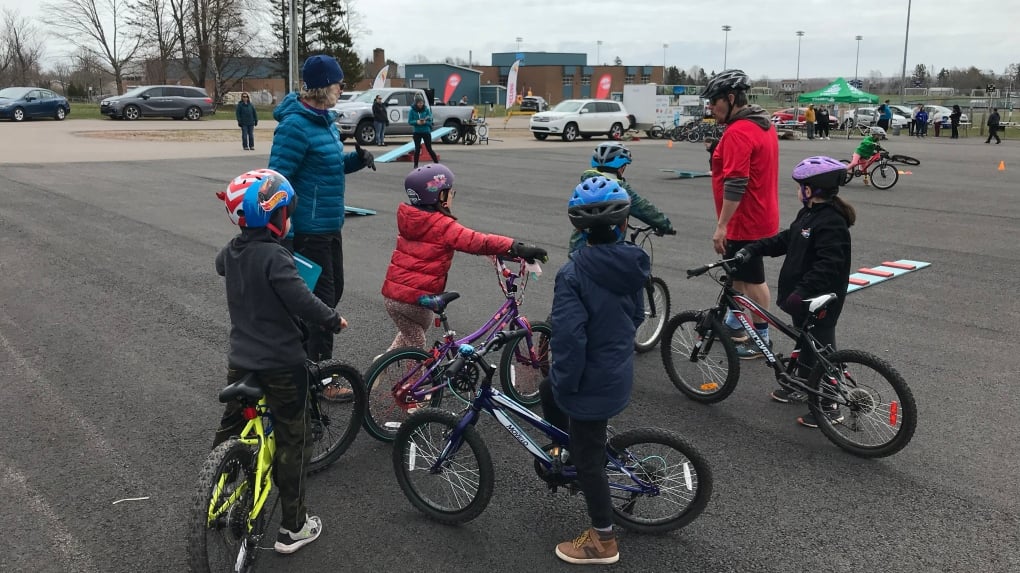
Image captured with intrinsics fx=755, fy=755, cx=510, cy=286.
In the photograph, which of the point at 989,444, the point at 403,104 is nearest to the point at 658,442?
the point at 989,444

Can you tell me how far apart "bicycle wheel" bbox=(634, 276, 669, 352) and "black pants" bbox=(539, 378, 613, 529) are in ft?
9.58

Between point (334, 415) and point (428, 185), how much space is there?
4.60 feet

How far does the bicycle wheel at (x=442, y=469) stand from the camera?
11.6ft

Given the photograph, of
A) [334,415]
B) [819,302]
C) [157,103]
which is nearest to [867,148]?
[819,302]

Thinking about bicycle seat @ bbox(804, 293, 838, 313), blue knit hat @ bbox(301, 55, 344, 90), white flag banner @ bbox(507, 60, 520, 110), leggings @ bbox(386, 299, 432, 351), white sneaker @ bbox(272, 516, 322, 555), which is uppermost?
white flag banner @ bbox(507, 60, 520, 110)

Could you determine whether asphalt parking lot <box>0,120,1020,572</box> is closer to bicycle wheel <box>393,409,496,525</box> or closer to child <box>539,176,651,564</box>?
bicycle wheel <box>393,409,496,525</box>

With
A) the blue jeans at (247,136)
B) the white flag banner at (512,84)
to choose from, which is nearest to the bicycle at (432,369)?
the blue jeans at (247,136)

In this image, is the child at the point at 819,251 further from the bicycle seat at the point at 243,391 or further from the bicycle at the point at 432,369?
the bicycle seat at the point at 243,391

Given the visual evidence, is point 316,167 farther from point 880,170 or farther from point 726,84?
point 880,170

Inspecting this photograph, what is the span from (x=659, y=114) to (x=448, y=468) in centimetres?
3709

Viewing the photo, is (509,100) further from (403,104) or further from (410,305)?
(410,305)

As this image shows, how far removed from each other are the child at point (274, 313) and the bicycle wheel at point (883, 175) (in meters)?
16.9

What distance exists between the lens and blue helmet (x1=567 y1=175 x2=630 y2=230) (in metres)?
3.13

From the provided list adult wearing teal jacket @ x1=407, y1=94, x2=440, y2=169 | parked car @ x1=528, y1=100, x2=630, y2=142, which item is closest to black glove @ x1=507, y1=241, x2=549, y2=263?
A: adult wearing teal jacket @ x1=407, y1=94, x2=440, y2=169
